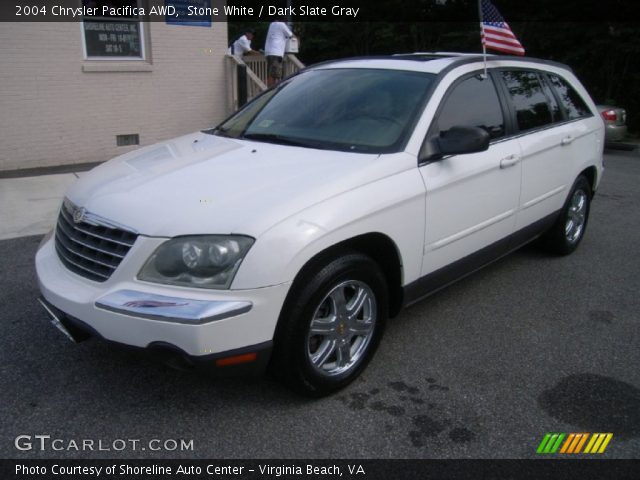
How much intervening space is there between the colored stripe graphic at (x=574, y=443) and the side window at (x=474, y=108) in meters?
1.82

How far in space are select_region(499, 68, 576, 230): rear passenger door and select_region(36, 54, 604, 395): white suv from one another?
20 mm

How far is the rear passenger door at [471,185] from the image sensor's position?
347 cm

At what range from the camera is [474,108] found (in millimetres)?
3939

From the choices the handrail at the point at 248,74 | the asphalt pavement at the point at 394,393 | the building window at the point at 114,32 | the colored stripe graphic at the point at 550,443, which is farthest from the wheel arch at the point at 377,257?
the building window at the point at 114,32

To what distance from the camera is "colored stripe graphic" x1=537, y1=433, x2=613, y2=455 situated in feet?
9.06

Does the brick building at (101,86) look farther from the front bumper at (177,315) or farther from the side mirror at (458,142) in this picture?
the side mirror at (458,142)

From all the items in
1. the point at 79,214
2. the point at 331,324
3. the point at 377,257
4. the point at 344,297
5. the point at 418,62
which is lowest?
the point at 331,324

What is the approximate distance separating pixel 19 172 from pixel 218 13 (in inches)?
159

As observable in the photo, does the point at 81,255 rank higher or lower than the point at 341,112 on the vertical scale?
lower

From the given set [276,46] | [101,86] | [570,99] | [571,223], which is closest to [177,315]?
[571,223]

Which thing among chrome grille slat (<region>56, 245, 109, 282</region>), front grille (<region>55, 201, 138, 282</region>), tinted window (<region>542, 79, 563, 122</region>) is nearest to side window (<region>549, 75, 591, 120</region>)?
tinted window (<region>542, 79, 563, 122</region>)

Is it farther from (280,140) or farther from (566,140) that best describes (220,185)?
(566,140)

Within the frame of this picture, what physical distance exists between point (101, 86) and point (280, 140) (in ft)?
20.3

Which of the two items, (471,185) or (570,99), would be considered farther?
(570,99)
